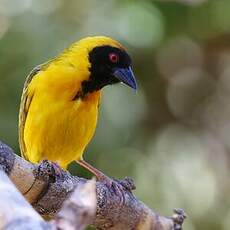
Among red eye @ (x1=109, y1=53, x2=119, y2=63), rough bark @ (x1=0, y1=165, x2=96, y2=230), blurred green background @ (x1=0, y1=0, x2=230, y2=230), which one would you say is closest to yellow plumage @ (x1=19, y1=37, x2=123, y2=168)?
red eye @ (x1=109, y1=53, x2=119, y2=63)

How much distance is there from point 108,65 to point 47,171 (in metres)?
2.04

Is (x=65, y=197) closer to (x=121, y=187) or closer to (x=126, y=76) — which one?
(x=121, y=187)

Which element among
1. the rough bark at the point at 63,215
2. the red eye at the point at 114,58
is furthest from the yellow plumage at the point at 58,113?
the rough bark at the point at 63,215

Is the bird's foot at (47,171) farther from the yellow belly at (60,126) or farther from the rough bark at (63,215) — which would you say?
the yellow belly at (60,126)

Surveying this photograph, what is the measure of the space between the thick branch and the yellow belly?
1108 millimetres

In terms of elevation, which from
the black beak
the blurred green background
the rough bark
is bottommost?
the blurred green background

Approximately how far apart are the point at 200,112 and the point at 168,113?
1.12ft

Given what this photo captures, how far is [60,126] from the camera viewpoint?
401cm

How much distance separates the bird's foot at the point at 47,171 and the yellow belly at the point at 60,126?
1.49m

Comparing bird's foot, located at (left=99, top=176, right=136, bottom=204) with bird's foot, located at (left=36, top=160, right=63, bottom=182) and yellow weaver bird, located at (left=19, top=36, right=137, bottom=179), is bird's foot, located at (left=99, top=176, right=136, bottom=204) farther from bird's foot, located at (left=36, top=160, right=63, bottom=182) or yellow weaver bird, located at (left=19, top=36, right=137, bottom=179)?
yellow weaver bird, located at (left=19, top=36, right=137, bottom=179)

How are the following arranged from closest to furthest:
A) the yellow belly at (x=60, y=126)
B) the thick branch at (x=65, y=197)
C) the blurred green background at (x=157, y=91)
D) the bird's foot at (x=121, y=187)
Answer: the thick branch at (x=65, y=197), the bird's foot at (x=121, y=187), the yellow belly at (x=60, y=126), the blurred green background at (x=157, y=91)

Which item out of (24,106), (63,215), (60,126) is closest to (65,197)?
(63,215)

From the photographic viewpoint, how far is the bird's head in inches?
168

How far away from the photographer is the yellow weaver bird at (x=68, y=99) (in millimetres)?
4027
